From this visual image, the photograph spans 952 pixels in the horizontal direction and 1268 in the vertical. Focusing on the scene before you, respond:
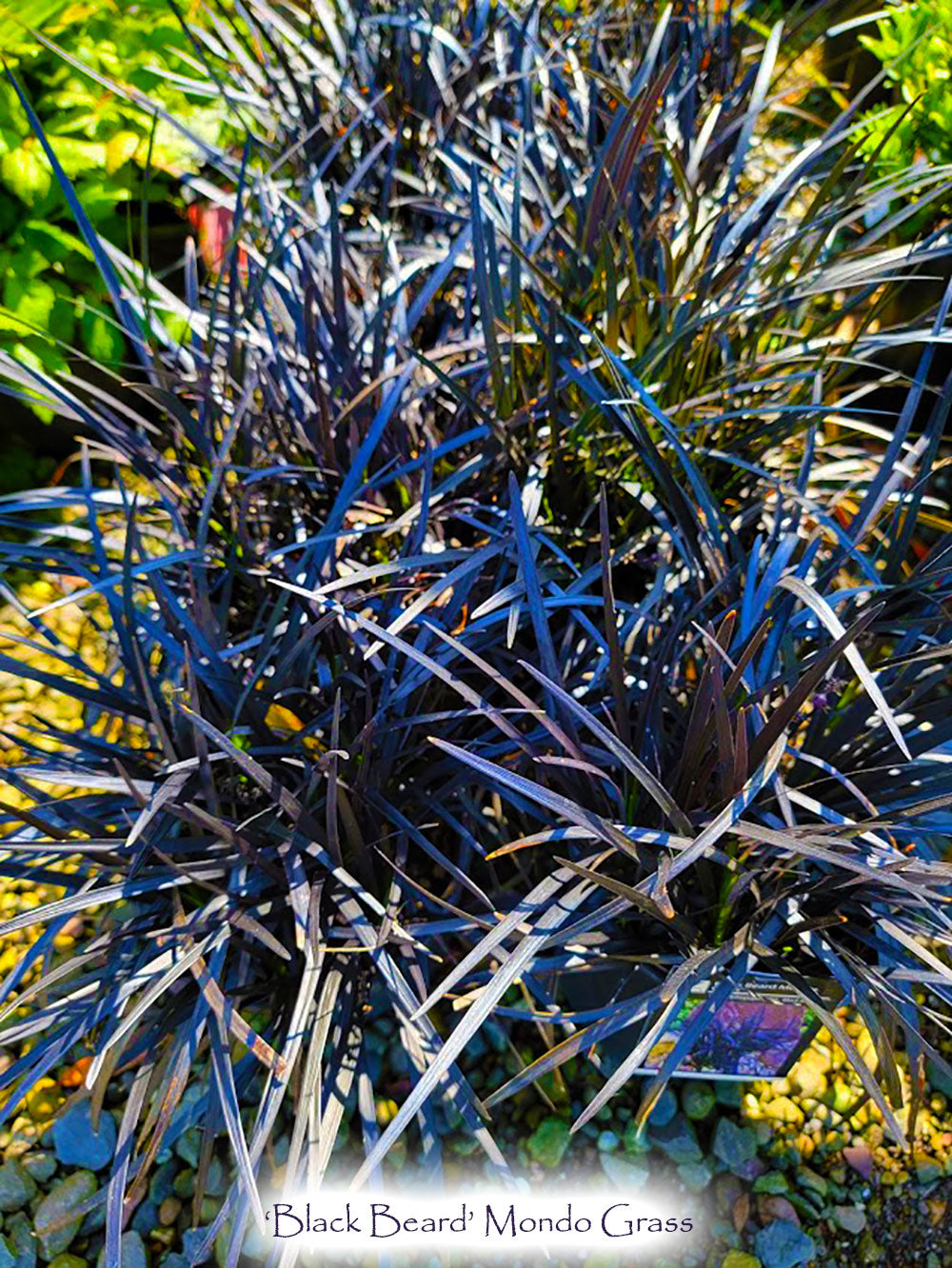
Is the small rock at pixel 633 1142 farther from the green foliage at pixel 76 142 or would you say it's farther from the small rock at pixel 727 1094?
the green foliage at pixel 76 142

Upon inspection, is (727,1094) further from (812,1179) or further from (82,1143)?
(82,1143)

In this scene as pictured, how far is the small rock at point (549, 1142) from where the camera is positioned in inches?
51.5

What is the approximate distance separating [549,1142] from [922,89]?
1.81 m

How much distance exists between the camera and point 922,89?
180 cm

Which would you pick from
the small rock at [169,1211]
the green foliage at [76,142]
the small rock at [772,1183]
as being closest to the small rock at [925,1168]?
the small rock at [772,1183]

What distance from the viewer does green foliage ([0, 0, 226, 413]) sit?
1693 millimetres

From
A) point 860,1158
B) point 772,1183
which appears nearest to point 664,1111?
point 772,1183

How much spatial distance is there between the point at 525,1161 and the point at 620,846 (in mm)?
564

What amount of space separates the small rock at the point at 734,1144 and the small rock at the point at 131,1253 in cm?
72

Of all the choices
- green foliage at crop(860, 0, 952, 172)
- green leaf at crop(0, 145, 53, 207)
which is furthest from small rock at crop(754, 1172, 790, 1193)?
green leaf at crop(0, 145, 53, 207)

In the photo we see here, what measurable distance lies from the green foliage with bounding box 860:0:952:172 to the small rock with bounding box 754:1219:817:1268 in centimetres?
158

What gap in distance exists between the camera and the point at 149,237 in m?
2.20

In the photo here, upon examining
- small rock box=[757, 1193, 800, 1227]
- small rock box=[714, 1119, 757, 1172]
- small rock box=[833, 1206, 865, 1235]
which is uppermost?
small rock box=[714, 1119, 757, 1172]

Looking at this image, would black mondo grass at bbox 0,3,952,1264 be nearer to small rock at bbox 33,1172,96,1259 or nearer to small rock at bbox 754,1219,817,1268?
small rock at bbox 33,1172,96,1259
